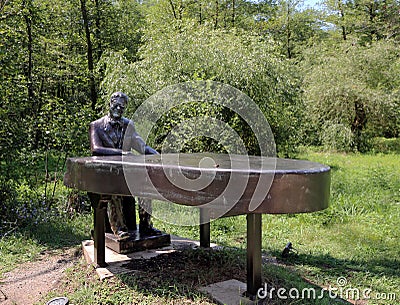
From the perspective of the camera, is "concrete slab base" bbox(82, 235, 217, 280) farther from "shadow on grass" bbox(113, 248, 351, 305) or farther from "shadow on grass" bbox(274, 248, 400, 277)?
"shadow on grass" bbox(274, 248, 400, 277)

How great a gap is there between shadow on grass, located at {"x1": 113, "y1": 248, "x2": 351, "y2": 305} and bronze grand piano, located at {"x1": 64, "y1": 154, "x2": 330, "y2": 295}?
47cm

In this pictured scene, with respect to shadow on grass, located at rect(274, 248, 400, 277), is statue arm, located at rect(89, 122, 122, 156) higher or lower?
higher

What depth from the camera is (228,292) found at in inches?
135

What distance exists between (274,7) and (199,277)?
21.1 meters

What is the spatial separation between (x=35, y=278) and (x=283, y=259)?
2608 millimetres

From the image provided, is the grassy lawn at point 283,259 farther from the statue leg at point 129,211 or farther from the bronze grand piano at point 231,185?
the bronze grand piano at point 231,185

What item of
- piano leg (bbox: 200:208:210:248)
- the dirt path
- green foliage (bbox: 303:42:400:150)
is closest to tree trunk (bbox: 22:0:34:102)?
the dirt path

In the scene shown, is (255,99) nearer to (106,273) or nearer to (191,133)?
(191,133)

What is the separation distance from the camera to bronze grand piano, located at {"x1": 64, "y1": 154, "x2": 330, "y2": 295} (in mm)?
2715

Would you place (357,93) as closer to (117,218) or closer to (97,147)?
(117,218)

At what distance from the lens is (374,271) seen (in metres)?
4.44

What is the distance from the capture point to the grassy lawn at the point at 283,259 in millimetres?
3568

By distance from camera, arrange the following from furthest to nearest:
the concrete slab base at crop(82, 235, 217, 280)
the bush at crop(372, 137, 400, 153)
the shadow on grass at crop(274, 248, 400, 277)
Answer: the bush at crop(372, 137, 400, 153), the shadow on grass at crop(274, 248, 400, 277), the concrete slab base at crop(82, 235, 217, 280)

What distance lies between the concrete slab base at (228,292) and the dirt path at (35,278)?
4.80ft
